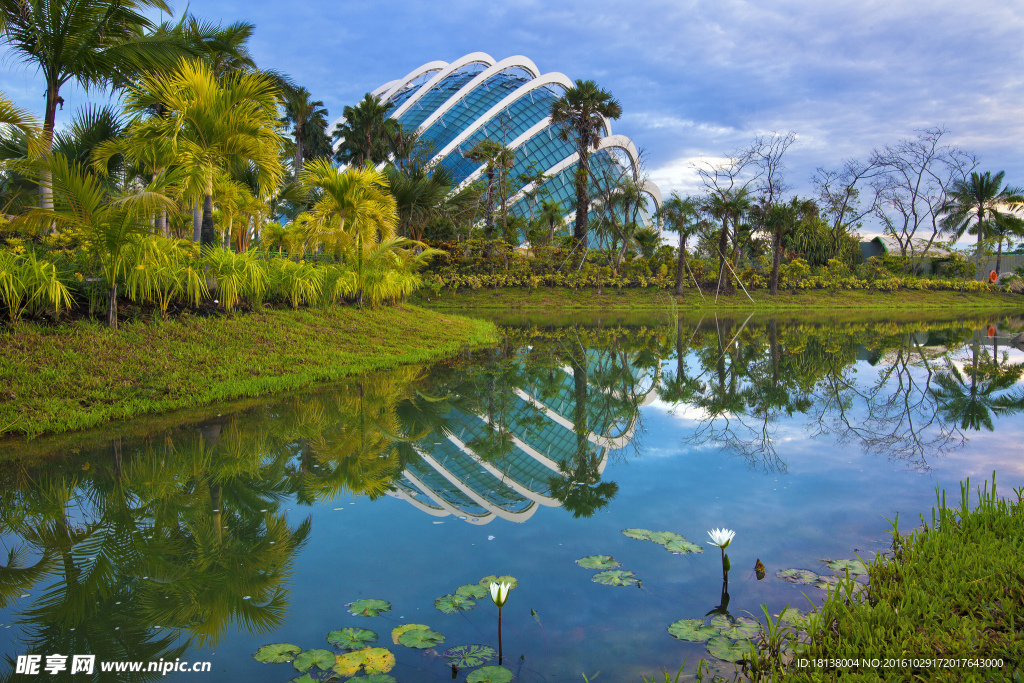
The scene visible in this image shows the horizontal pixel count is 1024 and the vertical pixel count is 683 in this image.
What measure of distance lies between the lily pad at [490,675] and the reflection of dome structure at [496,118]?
1346 inches

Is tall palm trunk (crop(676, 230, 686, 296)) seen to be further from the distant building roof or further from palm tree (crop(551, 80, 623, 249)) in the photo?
the distant building roof

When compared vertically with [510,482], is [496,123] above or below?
above

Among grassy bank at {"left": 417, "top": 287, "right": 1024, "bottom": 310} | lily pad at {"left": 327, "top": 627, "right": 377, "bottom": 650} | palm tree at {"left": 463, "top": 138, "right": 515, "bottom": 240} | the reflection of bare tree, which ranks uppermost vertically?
palm tree at {"left": 463, "top": 138, "right": 515, "bottom": 240}

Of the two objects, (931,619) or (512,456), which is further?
(512,456)

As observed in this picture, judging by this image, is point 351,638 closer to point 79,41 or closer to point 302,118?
point 79,41

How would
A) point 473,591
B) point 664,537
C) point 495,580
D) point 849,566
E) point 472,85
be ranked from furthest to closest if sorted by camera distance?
point 472,85, point 664,537, point 849,566, point 495,580, point 473,591

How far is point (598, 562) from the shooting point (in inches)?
124

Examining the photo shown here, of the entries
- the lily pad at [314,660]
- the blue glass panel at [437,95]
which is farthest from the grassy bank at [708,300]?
the lily pad at [314,660]

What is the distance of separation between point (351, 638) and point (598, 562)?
1.38 metres

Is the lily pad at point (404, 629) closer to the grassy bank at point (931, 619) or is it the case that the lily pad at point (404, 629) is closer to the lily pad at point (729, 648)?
the lily pad at point (729, 648)

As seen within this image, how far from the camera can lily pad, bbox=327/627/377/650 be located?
2428mm

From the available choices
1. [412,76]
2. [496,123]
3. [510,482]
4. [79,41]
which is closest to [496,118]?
[496,123]

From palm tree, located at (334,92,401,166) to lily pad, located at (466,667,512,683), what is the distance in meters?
29.5

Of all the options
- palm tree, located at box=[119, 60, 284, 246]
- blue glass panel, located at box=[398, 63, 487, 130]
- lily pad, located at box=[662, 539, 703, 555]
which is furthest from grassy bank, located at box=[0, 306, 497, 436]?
blue glass panel, located at box=[398, 63, 487, 130]
